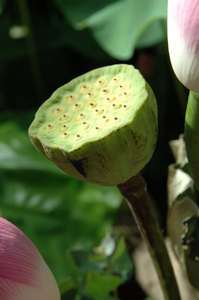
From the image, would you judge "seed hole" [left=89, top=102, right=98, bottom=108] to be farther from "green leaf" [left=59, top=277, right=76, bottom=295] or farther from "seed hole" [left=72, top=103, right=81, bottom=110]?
"green leaf" [left=59, top=277, right=76, bottom=295]

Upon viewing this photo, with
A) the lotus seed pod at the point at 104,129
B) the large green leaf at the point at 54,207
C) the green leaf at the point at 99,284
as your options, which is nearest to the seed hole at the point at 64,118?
the lotus seed pod at the point at 104,129

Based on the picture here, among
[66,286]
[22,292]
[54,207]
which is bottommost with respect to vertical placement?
[54,207]

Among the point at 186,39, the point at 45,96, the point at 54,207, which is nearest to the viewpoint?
the point at 186,39

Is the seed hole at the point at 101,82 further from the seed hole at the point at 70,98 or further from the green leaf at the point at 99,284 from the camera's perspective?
the green leaf at the point at 99,284

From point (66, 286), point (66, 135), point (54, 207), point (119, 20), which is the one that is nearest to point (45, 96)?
point (119, 20)

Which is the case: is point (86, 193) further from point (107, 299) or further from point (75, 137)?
point (75, 137)

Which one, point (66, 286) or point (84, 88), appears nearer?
point (84, 88)

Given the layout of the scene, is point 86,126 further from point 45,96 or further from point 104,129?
point 45,96

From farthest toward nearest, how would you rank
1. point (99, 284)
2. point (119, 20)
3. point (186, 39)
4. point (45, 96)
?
point (45, 96)
point (119, 20)
point (99, 284)
point (186, 39)

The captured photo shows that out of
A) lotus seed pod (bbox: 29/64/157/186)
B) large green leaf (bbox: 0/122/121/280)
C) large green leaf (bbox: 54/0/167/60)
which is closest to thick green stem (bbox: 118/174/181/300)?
lotus seed pod (bbox: 29/64/157/186)
